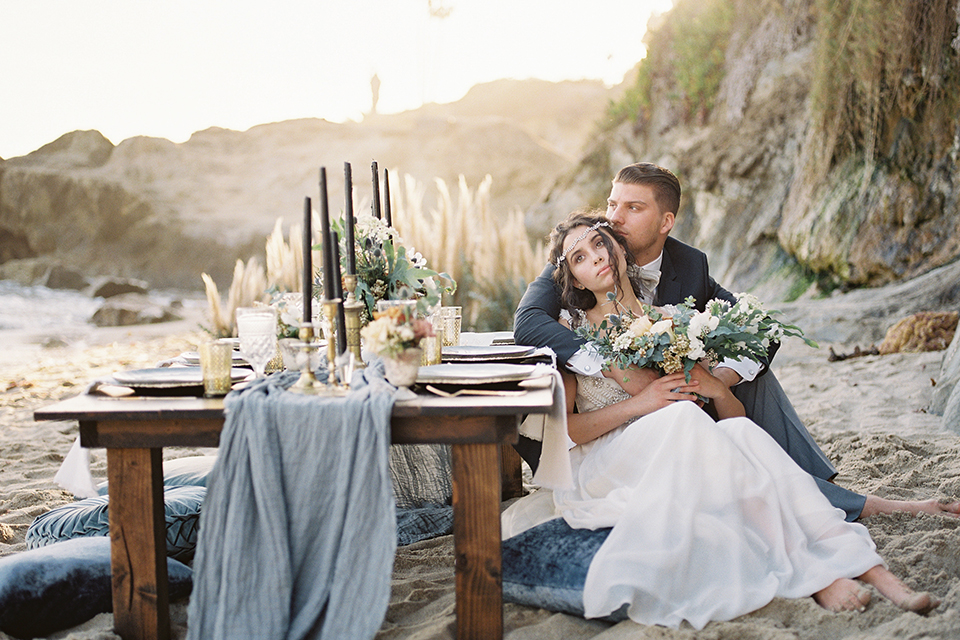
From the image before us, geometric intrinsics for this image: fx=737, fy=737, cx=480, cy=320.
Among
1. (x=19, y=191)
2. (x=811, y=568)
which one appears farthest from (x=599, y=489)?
(x=19, y=191)

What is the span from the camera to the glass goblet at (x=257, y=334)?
185 cm

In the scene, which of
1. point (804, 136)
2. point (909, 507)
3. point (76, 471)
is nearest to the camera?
point (76, 471)

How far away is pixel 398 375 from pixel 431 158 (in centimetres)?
2401

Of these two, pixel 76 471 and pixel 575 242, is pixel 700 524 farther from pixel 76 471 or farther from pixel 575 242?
pixel 76 471

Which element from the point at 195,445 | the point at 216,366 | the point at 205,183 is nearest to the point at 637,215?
the point at 216,366

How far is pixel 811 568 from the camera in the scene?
193 centimetres

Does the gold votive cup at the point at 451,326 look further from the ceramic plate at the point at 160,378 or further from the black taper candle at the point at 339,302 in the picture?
the ceramic plate at the point at 160,378

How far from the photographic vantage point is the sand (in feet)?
5.85

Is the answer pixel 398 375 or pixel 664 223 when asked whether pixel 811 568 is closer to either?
pixel 398 375

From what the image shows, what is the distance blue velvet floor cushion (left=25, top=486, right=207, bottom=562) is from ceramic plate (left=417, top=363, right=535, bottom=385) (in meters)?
0.90

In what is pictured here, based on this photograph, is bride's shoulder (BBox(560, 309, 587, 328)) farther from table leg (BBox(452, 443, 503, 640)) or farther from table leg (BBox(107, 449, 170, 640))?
table leg (BBox(107, 449, 170, 640))

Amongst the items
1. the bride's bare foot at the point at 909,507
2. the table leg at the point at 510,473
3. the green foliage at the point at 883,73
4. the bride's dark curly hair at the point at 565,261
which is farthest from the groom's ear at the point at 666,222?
the green foliage at the point at 883,73

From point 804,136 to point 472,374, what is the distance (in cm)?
710

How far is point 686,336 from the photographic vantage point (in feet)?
7.05
